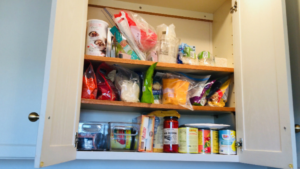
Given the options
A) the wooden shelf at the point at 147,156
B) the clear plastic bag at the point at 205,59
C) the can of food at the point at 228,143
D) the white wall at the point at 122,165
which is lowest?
the white wall at the point at 122,165

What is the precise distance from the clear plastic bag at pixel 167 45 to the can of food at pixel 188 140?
34 cm

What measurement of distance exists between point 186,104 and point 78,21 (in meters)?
0.61

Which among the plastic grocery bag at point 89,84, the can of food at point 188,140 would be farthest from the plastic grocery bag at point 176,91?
the plastic grocery bag at point 89,84

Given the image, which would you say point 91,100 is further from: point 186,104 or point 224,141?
point 224,141

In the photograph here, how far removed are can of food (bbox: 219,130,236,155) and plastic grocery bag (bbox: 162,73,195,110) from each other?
7.9 inches

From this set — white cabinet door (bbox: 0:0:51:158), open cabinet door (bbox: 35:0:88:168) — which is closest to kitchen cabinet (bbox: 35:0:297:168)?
open cabinet door (bbox: 35:0:88:168)

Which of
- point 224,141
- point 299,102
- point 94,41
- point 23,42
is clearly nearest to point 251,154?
point 224,141

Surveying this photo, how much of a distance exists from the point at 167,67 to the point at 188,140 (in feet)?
1.15

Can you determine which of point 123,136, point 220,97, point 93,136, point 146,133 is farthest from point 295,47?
point 93,136

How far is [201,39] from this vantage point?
5.07 feet

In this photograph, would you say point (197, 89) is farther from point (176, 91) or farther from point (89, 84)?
point (89, 84)

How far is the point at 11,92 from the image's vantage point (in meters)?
1.12

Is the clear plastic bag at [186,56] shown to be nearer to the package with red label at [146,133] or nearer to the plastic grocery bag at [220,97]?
the plastic grocery bag at [220,97]

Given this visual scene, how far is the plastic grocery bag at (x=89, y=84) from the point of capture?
3.66 ft
